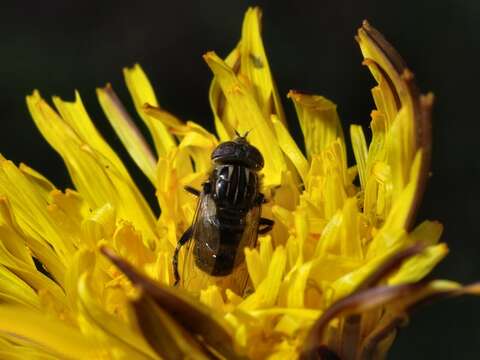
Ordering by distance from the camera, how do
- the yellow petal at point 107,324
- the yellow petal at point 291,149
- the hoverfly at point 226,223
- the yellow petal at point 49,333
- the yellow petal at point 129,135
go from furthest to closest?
the yellow petal at point 129,135
the yellow petal at point 291,149
the hoverfly at point 226,223
the yellow petal at point 49,333
the yellow petal at point 107,324

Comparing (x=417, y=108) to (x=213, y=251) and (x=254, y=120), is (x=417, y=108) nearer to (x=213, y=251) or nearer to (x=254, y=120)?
(x=213, y=251)

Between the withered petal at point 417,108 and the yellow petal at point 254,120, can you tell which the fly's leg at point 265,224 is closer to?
the yellow petal at point 254,120

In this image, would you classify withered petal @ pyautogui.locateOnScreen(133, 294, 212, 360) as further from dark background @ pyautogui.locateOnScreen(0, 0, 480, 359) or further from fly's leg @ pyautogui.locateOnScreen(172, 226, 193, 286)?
dark background @ pyautogui.locateOnScreen(0, 0, 480, 359)

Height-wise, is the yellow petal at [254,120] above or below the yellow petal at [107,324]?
above

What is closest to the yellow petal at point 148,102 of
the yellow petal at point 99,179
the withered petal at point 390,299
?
the yellow petal at point 99,179

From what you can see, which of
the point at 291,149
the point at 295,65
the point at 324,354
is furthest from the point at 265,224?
the point at 295,65
